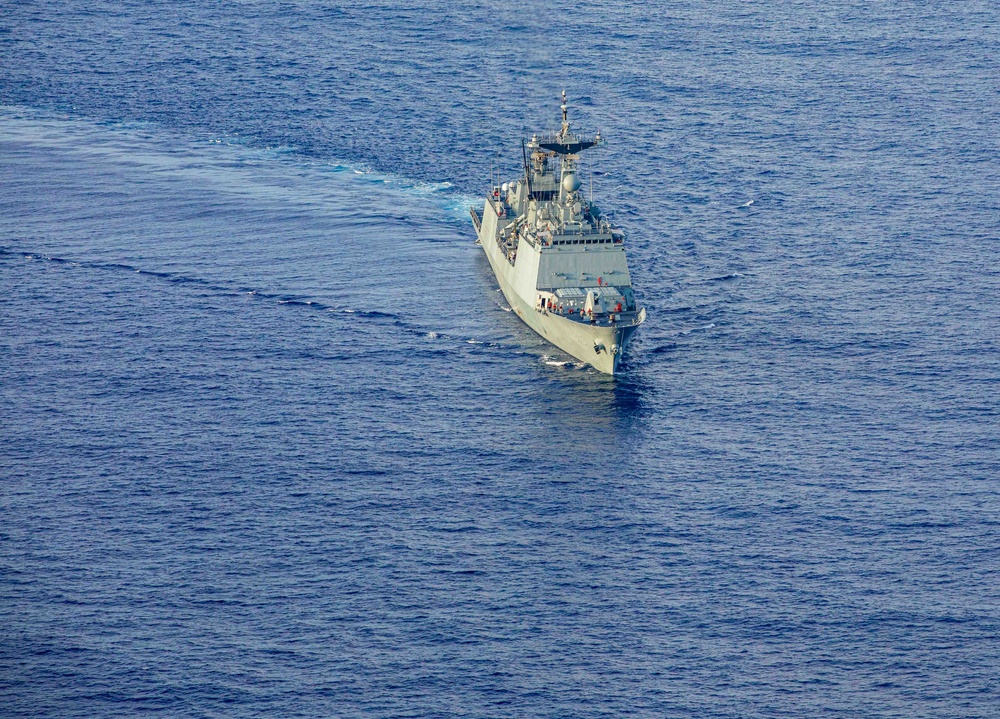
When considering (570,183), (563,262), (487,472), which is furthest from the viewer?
(570,183)

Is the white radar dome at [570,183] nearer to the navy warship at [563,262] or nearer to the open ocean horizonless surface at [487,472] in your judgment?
the navy warship at [563,262]

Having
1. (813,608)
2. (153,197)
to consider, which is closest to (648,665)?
(813,608)

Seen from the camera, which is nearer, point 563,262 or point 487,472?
point 487,472

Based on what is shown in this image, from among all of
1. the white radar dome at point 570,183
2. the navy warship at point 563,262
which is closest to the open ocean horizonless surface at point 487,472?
the navy warship at point 563,262

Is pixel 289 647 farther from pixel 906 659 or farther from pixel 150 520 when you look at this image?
pixel 906 659

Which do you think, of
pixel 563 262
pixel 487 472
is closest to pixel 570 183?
pixel 563 262

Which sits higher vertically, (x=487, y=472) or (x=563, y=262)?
(x=563, y=262)

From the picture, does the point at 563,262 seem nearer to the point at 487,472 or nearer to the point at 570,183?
the point at 570,183
